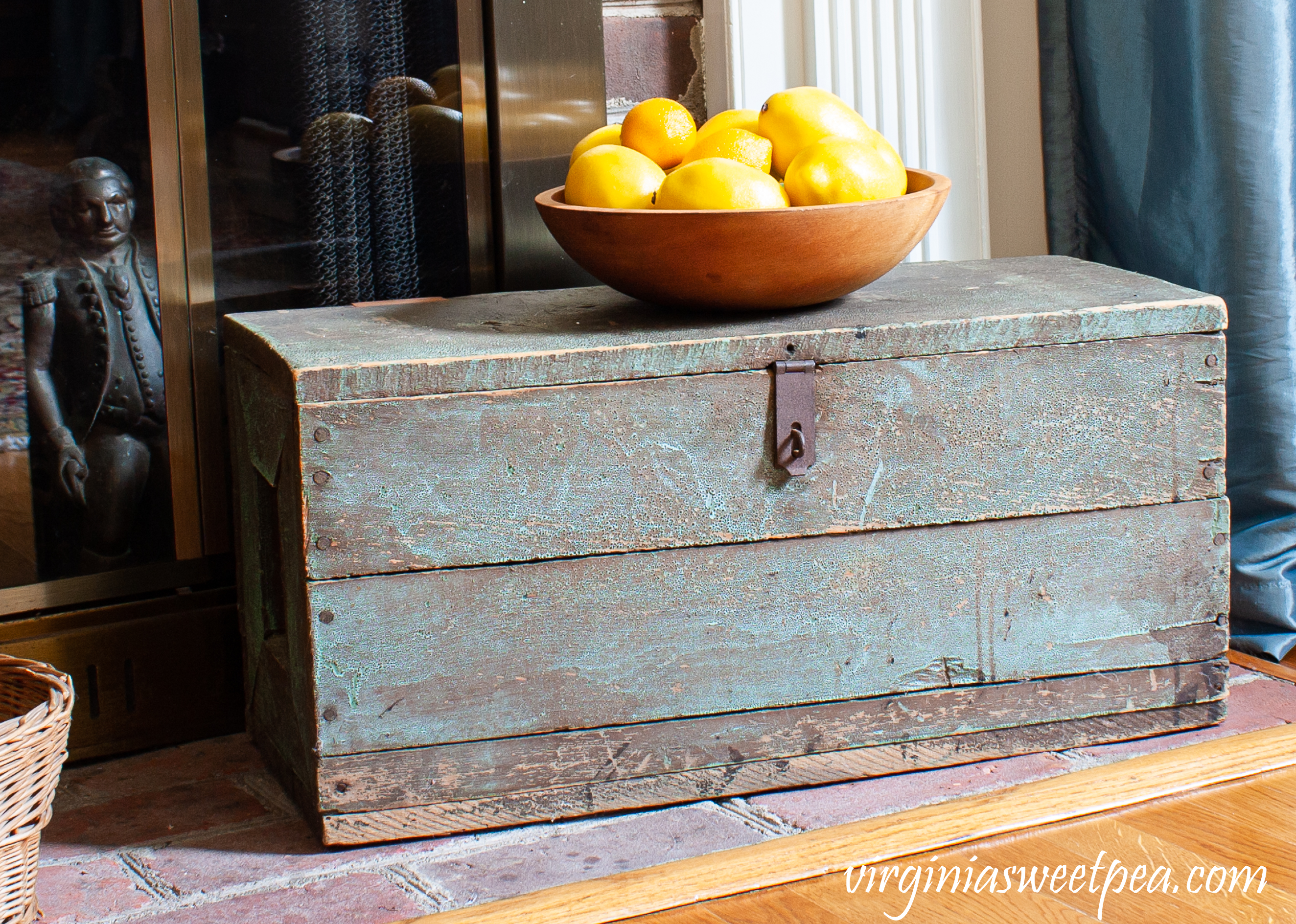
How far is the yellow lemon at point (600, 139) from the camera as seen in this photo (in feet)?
4.22

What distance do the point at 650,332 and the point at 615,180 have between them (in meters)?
0.14

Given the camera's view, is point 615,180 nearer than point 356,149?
Yes

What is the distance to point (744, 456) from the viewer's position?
1.12m

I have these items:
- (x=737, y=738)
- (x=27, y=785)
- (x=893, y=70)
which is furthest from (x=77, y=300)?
(x=893, y=70)

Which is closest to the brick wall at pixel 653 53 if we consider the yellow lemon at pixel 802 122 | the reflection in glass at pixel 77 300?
the yellow lemon at pixel 802 122

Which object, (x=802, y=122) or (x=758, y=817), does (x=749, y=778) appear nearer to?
(x=758, y=817)

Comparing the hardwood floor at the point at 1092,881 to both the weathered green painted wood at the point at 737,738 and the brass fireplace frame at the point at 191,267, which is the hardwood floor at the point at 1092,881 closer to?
the weathered green painted wood at the point at 737,738

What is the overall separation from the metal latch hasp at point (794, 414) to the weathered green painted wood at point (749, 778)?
0.90 feet

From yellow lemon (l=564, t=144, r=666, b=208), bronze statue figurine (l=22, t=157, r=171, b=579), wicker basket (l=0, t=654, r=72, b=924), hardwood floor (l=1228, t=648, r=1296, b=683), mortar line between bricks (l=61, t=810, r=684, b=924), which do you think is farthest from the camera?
hardwood floor (l=1228, t=648, r=1296, b=683)

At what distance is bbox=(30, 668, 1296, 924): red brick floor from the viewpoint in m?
1.06

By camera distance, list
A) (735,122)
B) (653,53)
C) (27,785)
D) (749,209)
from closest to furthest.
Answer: (27,785)
(749,209)
(735,122)
(653,53)

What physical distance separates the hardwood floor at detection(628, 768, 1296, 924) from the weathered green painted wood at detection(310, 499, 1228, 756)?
167 millimetres

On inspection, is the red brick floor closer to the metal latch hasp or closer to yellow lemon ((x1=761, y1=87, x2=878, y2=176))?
the metal latch hasp

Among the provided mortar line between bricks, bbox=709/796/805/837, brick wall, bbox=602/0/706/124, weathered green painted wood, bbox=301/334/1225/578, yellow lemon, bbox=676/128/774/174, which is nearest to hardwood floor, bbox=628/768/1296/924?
mortar line between bricks, bbox=709/796/805/837
